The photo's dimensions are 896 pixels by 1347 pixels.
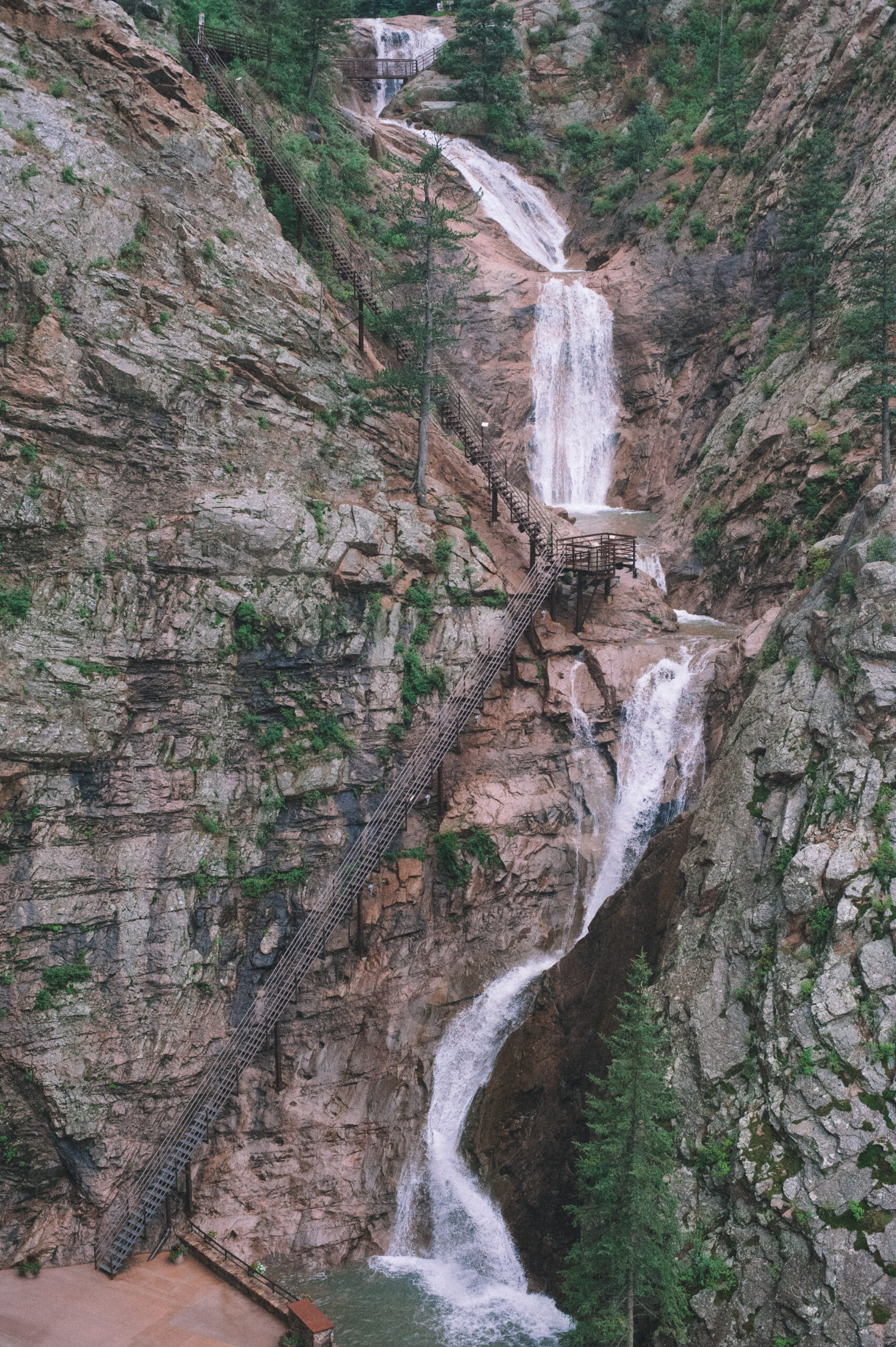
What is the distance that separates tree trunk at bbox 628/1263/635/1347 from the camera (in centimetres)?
1465

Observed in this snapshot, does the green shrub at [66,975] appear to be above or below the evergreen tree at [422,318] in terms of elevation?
below

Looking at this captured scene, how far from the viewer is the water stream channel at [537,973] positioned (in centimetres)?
1883

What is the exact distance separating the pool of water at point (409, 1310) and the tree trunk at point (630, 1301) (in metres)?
3.58

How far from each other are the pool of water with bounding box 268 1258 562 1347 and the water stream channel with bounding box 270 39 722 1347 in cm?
3

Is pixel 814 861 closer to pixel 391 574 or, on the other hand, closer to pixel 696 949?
pixel 696 949

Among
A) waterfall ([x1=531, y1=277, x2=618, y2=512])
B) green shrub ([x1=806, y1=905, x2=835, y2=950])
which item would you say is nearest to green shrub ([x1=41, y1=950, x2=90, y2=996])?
green shrub ([x1=806, y1=905, x2=835, y2=950])

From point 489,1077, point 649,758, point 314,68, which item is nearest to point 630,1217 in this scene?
point 489,1077

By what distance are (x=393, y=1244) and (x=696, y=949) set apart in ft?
32.4

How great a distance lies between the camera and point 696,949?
18.7 m

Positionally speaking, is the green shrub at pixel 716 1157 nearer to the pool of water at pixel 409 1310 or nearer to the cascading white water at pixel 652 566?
the pool of water at pixel 409 1310

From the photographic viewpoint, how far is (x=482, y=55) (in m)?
51.5

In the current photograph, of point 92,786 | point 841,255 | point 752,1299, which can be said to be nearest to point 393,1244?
point 752,1299

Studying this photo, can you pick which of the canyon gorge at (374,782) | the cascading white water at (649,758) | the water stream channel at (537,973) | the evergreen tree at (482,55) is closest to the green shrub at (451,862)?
the canyon gorge at (374,782)

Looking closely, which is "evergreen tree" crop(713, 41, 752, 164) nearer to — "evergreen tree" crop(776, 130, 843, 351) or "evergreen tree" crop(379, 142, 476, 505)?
"evergreen tree" crop(776, 130, 843, 351)
